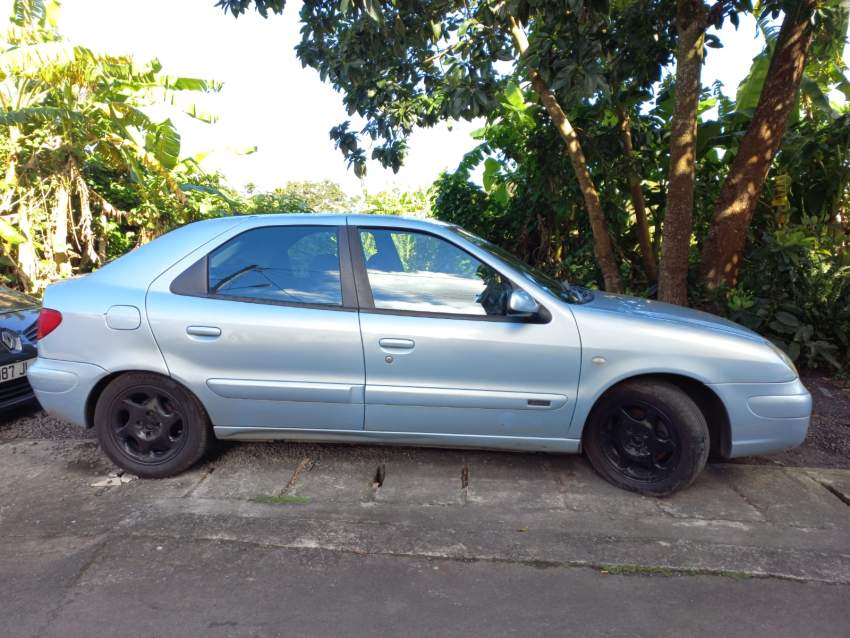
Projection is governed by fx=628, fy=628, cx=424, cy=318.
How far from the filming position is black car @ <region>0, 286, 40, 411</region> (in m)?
4.89

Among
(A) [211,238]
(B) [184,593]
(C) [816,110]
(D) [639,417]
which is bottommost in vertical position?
(B) [184,593]

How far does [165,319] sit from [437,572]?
211cm

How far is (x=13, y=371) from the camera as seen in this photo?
4957 millimetres

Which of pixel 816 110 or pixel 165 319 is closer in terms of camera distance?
pixel 165 319

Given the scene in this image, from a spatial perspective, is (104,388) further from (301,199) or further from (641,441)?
(301,199)

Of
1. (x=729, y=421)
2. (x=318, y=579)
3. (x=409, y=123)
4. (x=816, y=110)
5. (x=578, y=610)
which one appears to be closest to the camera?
(x=578, y=610)

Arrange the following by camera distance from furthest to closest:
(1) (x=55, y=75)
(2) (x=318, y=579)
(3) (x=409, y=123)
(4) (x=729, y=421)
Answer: (1) (x=55, y=75) < (3) (x=409, y=123) < (4) (x=729, y=421) < (2) (x=318, y=579)

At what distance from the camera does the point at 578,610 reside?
262 cm

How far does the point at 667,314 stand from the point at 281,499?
8.30 ft

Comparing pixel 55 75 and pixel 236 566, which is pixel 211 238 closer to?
pixel 236 566

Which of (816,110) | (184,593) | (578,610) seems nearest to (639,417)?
(578,610)

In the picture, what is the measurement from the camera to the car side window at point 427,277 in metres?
3.66

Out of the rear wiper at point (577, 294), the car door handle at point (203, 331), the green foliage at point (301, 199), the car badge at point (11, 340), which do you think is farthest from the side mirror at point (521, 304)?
the green foliage at point (301, 199)

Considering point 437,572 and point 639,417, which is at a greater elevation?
point 639,417
